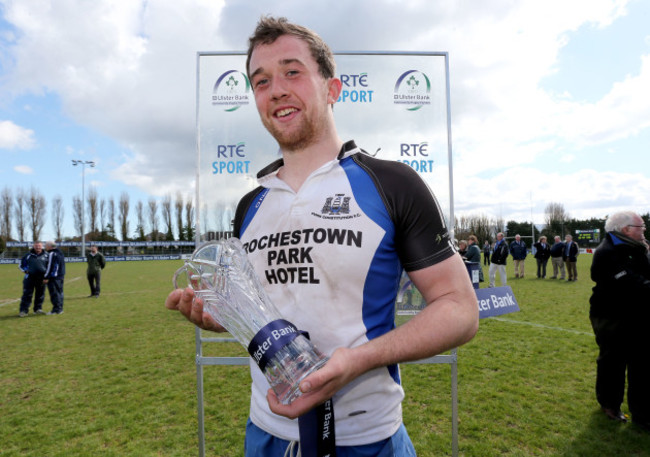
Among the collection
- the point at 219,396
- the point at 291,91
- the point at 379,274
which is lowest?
the point at 219,396

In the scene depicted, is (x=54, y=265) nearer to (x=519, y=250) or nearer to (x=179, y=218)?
(x=519, y=250)

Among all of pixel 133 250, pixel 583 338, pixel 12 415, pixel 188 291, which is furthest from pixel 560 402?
pixel 133 250

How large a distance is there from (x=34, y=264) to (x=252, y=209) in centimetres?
1272

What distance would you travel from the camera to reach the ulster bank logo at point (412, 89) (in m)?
3.51

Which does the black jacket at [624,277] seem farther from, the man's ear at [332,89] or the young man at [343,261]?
the man's ear at [332,89]

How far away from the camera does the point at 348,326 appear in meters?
1.30

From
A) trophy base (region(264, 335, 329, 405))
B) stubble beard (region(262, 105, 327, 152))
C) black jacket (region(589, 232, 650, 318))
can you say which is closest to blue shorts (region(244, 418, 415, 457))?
trophy base (region(264, 335, 329, 405))

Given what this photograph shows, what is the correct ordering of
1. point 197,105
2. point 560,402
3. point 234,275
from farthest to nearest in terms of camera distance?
1. point 560,402
2. point 197,105
3. point 234,275

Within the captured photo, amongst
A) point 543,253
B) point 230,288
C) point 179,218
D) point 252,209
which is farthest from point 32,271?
point 179,218

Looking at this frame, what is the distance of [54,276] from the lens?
1155 centimetres

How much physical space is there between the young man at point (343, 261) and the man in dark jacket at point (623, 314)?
4216 mm

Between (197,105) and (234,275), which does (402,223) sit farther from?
(197,105)

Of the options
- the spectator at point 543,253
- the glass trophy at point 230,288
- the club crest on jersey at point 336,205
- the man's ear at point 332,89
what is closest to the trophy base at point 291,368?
the glass trophy at point 230,288

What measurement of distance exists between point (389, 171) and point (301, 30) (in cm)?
66
